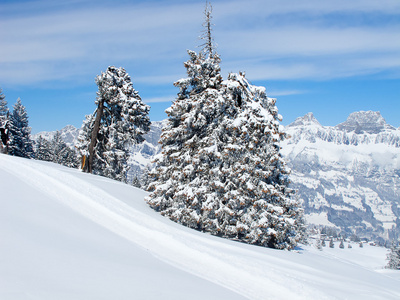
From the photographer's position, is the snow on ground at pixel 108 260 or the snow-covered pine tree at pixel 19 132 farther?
the snow-covered pine tree at pixel 19 132

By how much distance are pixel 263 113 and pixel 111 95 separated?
15.1 meters

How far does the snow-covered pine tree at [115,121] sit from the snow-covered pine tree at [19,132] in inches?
685

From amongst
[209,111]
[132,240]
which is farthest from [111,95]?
[132,240]

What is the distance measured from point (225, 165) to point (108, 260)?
10957 millimetres

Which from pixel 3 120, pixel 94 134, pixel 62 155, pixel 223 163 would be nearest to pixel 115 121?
pixel 94 134

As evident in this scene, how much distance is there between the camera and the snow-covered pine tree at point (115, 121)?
25578 millimetres

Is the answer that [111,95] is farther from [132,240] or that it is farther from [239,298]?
[239,298]

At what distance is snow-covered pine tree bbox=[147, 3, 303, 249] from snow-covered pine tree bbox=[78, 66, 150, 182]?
882 cm

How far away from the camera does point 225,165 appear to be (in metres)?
16.8

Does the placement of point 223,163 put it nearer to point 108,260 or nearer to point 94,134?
point 108,260

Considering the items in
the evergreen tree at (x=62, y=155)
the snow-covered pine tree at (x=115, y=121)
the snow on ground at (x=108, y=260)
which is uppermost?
the snow-covered pine tree at (x=115, y=121)

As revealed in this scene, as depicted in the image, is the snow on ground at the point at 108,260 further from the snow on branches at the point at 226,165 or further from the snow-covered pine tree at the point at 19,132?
the snow-covered pine tree at the point at 19,132

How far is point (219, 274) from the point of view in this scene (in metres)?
8.27

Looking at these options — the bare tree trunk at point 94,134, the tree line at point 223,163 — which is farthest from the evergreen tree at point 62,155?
the tree line at point 223,163
